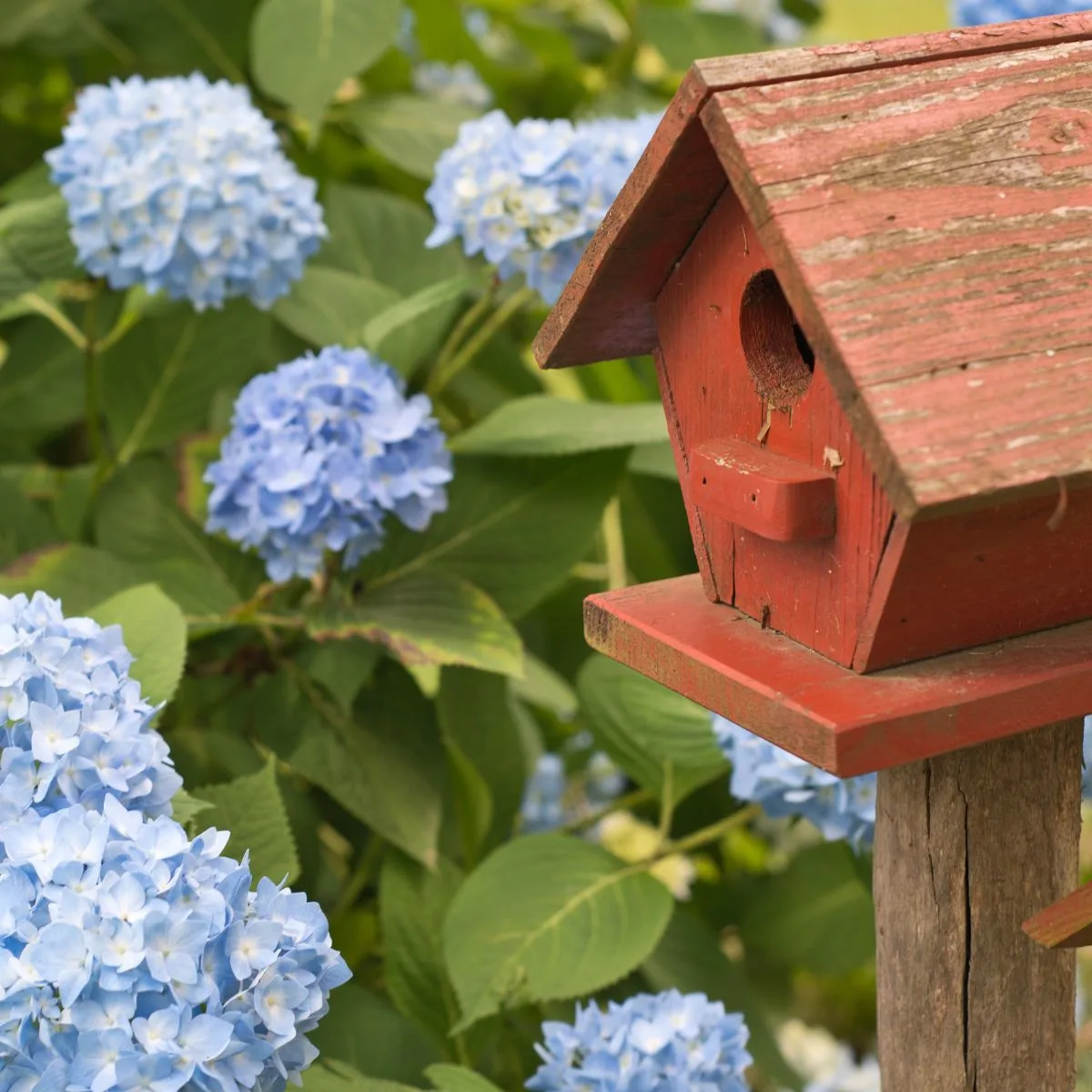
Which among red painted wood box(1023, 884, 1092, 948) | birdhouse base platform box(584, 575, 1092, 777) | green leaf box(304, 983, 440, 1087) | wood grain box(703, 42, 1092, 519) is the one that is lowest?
green leaf box(304, 983, 440, 1087)

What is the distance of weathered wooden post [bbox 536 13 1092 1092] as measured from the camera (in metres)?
1.10

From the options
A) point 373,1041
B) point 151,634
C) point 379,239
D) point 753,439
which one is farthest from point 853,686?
point 379,239

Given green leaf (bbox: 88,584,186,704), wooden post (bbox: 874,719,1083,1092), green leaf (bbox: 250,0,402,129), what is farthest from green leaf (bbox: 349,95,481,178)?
wooden post (bbox: 874,719,1083,1092)

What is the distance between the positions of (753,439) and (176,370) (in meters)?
1.44

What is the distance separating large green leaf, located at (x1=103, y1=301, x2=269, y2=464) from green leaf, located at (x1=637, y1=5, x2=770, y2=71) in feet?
3.94

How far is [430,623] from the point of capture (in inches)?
82.1

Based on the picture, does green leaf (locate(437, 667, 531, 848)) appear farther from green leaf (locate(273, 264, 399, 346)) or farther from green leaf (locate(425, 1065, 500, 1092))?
green leaf (locate(425, 1065, 500, 1092))

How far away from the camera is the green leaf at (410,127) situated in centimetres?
274

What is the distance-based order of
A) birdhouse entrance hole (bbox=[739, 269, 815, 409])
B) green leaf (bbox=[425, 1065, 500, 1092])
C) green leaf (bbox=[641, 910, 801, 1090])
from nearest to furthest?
birdhouse entrance hole (bbox=[739, 269, 815, 409]) → green leaf (bbox=[425, 1065, 500, 1092]) → green leaf (bbox=[641, 910, 801, 1090])

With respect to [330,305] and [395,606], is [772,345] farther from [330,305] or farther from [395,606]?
[330,305]

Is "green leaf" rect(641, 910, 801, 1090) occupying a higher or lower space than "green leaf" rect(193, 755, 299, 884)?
lower

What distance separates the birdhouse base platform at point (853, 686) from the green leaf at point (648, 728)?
0.70 meters

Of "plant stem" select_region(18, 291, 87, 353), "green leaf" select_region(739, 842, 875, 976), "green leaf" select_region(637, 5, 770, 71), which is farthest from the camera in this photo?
"green leaf" select_region(637, 5, 770, 71)

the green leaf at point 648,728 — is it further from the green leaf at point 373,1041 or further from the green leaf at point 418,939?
the green leaf at point 373,1041
